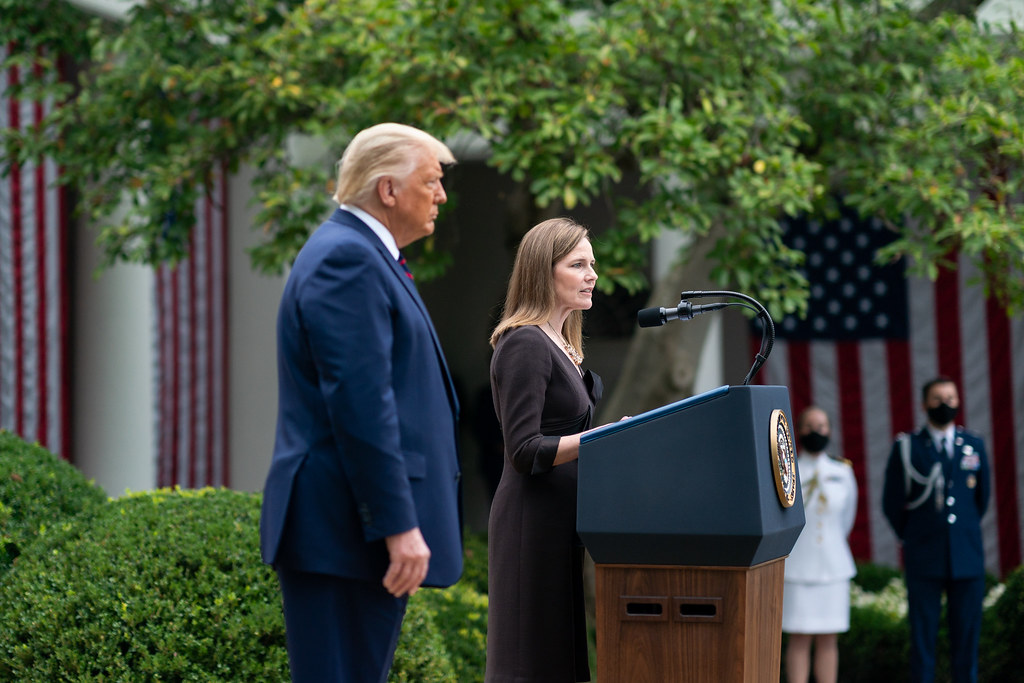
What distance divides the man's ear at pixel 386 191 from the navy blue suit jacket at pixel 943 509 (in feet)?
16.9

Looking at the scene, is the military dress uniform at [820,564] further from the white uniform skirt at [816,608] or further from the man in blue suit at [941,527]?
the man in blue suit at [941,527]

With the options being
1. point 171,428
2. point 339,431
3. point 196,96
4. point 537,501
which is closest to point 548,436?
point 537,501

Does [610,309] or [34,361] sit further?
[610,309]

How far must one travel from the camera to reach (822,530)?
22.4 ft

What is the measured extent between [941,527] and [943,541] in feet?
0.27

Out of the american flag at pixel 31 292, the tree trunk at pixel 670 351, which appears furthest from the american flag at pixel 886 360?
the american flag at pixel 31 292

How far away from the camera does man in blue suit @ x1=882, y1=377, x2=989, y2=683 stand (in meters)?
6.62

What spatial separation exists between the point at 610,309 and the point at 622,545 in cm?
867

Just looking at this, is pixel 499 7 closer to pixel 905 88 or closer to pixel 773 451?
pixel 905 88

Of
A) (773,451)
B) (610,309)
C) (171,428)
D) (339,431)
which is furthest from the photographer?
(610,309)

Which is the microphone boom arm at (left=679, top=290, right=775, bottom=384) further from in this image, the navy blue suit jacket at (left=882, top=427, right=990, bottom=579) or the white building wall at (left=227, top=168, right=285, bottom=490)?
the white building wall at (left=227, top=168, right=285, bottom=490)

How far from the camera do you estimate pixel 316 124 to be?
6.69 metres

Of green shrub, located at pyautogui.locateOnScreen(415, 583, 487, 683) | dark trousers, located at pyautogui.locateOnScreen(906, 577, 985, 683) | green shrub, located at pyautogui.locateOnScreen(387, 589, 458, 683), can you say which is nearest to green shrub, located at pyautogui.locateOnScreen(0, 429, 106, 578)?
green shrub, located at pyautogui.locateOnScreen(387, 589, 458, 683)

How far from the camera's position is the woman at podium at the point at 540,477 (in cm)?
314
